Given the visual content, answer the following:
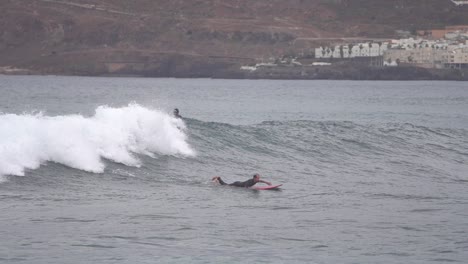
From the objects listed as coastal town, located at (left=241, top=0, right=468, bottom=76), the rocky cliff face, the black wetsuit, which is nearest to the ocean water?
the black wetsuit

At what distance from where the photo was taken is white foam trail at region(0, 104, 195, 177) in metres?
22.9

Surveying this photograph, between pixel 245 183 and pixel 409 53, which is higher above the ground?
pixel 245 183

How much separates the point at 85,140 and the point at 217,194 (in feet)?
16.3

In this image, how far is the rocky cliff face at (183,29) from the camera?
154 meters

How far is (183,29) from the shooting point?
164875 mm

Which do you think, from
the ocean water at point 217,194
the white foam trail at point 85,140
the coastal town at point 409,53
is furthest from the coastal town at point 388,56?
the white foam trail at point 85,140

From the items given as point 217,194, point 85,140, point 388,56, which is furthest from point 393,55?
point 217,194

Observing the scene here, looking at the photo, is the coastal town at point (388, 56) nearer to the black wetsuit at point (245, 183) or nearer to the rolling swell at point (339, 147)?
the rolling swell at point (339, 147)

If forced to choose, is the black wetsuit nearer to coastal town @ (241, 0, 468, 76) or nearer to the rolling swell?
the rolling swell

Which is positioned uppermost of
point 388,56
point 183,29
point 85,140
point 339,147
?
point 85,140

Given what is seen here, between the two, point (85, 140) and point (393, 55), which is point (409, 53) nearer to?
point (393, 55)

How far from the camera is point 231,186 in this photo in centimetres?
2327

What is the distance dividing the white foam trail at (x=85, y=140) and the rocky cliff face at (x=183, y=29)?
119 meters

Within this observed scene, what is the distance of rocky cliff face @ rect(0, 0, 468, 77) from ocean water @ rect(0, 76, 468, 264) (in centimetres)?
11706
